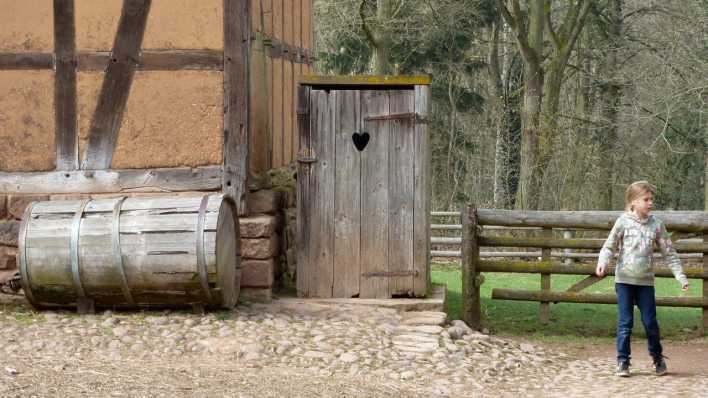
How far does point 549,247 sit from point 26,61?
5.09 meters

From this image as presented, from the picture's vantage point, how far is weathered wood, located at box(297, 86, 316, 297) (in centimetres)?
912

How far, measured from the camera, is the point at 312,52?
1256cm

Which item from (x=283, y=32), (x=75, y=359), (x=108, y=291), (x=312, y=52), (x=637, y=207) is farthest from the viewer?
(x=312, y=52)

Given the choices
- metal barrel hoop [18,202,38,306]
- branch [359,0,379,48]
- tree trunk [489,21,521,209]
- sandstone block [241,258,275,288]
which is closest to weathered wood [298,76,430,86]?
sandstone block [241,258,275,288]

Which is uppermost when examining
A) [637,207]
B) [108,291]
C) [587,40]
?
[587,40]

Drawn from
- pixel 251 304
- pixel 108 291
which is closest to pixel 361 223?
pixel 251 304

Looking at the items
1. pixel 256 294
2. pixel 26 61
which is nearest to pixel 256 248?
pixel 256 294

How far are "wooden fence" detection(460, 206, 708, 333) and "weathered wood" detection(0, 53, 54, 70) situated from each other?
13.1ft

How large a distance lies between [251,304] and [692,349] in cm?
389

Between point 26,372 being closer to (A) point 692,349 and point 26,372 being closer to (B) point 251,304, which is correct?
(B) point 251,304

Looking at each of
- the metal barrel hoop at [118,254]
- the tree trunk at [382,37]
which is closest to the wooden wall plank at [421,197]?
the metal barrel hoop at [118,254]

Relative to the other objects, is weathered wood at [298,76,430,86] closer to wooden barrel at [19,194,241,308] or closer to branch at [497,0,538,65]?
wooden barrel at [19,194,241,308]

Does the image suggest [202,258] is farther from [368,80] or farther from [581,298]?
[581,298]

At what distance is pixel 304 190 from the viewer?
9.18 metres
